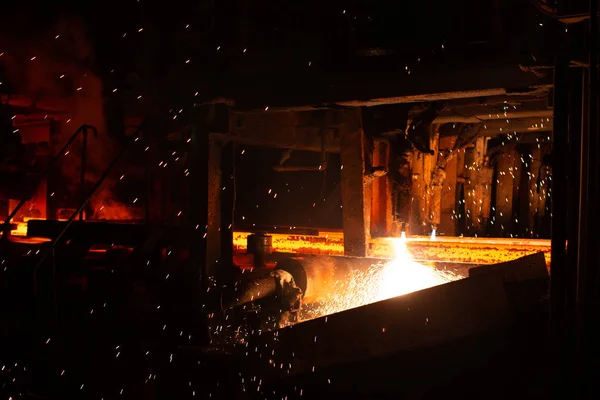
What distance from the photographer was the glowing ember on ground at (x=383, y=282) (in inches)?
230

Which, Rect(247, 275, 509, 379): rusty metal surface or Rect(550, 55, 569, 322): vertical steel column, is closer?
Rect(550, 55, 569, 322): vertical steel column

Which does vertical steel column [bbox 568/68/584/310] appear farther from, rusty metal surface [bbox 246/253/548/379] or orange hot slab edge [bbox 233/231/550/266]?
orange hot slab edge [bbox 233/231/550/266]

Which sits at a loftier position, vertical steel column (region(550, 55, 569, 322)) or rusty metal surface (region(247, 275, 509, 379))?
vertical steel column (region(550, 55, 569, 322))

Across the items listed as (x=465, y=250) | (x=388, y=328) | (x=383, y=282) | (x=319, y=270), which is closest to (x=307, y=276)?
(x=319, y=270)

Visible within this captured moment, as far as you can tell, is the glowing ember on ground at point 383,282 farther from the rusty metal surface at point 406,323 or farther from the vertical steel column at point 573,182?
the vertical steel column at point 573,182

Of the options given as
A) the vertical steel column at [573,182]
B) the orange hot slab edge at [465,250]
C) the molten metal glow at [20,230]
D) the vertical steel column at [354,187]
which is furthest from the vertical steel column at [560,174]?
the molten metal glow at [20,230]

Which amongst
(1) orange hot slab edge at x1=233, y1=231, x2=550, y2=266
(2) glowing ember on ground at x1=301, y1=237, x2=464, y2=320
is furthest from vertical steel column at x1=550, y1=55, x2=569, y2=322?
(1) orange hot slab edge at x1=233, y1=231, x2=550, y2=266

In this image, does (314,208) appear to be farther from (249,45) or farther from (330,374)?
(330,374)

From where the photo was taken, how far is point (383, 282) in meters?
5.97

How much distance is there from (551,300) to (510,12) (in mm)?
2003

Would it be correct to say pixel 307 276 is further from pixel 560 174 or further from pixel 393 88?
pixel 560 174

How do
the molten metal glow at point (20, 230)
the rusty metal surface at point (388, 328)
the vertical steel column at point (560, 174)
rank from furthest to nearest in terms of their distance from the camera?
1. the molten metal glow at point (20, 230)
2. the rusty metal surface at point (388, 328)
3. the vertical steel column at point (560, 174)

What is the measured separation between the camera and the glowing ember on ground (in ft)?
19.1

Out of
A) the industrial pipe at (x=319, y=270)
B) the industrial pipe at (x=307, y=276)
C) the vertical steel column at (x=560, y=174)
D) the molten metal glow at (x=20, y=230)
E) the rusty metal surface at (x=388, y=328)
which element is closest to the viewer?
the vertical steel column at (x=560, y=174)
